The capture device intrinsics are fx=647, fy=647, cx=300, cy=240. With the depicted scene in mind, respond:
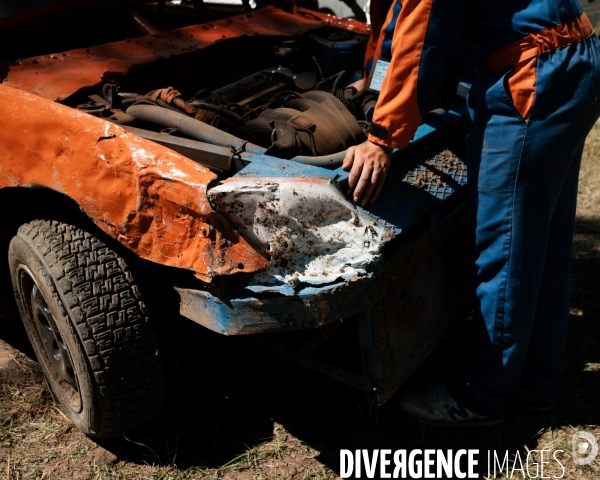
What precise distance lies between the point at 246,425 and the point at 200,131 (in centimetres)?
114

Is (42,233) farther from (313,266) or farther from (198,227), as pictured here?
(313,266)

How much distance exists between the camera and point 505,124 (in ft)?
6.58

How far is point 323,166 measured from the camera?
2.12m

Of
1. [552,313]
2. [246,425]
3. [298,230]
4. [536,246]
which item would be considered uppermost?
[298,230]

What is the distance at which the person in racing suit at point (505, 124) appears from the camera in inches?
75.5

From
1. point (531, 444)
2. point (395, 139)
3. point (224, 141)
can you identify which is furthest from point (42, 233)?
point (531, 444)

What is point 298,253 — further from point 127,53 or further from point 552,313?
point 127,53

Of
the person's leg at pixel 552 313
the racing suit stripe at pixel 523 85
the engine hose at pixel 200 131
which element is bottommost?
the person's leg at pixel 552 313

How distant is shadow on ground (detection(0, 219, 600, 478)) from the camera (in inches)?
95.4

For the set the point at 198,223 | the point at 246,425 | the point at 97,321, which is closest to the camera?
the point at 198,223

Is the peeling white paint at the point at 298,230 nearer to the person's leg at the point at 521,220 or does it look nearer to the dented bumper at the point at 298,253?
the dented bumper at the point at 298,253

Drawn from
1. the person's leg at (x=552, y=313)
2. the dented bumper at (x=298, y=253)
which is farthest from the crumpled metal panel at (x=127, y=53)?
the person's leg at (x=552, y=313)

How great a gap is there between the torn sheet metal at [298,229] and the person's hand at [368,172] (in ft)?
0.18

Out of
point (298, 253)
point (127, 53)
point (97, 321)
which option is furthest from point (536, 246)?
point (127, 53)
